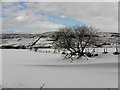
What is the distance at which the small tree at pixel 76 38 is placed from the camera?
41094 mm

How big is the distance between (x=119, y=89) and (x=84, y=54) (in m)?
29.9

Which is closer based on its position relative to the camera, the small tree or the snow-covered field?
the snow-covered field

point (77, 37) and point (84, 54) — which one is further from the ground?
point (77, 37)

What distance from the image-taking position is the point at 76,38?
41.9m

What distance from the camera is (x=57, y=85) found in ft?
47.9

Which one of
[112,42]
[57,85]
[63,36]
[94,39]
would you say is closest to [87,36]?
[94,39]

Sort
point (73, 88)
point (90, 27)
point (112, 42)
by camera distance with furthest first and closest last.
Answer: point (112, 42) → point (90, 27) → point (73, 88)

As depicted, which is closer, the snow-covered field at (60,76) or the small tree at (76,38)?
the snow-covered field at (60,76)

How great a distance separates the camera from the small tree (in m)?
41.1

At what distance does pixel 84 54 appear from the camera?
42.8m

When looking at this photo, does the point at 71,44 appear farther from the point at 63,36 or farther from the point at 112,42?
the point at 112,42

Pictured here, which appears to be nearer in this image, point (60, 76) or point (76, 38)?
point (60, 76)

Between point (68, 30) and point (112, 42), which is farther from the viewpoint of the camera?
point (112, 42)

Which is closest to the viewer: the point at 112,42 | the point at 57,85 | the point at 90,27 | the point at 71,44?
the point at 57,85
